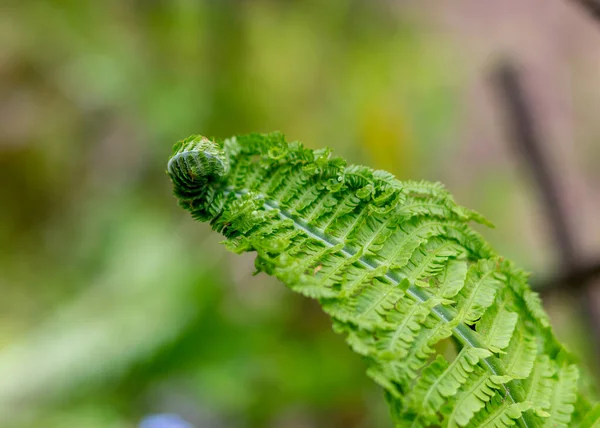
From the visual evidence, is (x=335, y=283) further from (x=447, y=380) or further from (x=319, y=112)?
(x=319, y=112)

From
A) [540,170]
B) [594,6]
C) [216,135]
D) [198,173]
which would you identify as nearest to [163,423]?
[198,173]

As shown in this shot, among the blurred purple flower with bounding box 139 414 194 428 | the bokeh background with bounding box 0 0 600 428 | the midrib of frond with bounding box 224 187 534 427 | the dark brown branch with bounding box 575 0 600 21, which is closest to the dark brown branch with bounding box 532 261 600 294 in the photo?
the bokeh background with bounding box 0 0 600 428

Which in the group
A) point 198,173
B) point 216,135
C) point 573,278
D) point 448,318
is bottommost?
point 448,318

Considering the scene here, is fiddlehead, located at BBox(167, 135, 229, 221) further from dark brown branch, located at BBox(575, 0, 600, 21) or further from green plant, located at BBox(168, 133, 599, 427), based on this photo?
dark brown branch, located at BBox(575, 0, 600, 21)

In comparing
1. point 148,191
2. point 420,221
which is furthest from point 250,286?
point 420,221

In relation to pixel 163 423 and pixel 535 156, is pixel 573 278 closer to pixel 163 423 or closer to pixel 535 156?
pixel 535 156

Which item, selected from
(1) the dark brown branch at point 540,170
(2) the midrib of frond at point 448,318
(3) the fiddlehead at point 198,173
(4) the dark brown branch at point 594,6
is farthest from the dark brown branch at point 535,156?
(3) the fiddlehead at point 198,173
